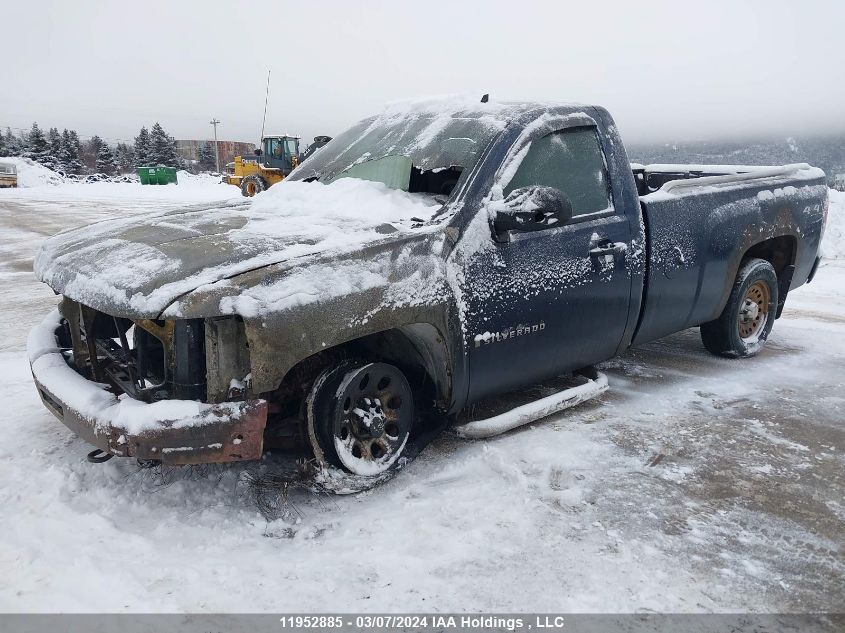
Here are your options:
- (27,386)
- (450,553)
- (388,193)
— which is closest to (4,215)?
(27,386)

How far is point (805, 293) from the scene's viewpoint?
7918 mm

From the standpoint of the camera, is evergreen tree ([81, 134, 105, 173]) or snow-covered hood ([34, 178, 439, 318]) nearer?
snow-covered hood ([34, 178, 439, 318])

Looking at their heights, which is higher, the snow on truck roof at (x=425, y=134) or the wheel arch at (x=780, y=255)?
the snow on truck roof at (x=425, y=134)

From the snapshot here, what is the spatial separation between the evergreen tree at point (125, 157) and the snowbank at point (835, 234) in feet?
224

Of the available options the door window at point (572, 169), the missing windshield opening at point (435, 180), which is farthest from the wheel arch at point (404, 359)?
the door window at point (572, 169)

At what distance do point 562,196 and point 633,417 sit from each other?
5.22 feet

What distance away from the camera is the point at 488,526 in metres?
2.85

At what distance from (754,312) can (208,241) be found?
167 inches

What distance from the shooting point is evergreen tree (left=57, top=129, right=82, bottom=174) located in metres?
61.1

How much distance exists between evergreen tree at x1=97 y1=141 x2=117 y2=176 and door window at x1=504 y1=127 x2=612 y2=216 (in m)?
70.6

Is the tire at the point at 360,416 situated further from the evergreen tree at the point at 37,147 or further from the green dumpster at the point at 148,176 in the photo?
the evergreen tree at the point at 37,147

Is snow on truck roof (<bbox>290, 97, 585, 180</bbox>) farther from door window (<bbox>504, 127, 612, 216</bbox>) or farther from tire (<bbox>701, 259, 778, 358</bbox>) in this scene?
tire (<bbox>701, 259, 778, 358</bbox>)

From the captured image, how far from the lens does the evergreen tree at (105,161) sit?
66494 mm

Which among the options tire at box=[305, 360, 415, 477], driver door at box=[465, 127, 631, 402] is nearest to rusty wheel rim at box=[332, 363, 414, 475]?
tire at box=[305, 360, 415, 477]
